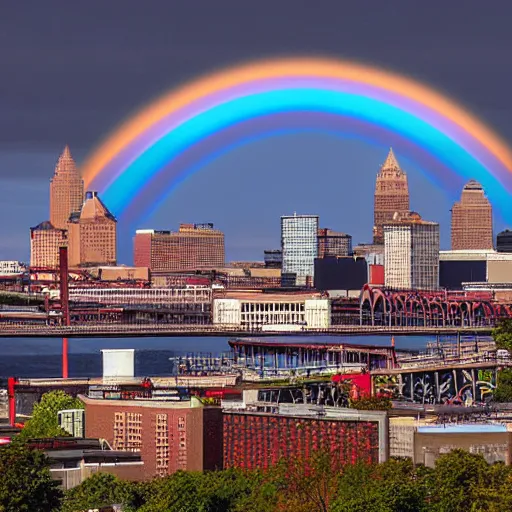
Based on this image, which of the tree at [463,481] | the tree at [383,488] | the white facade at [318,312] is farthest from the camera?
the white facade at [318,312]

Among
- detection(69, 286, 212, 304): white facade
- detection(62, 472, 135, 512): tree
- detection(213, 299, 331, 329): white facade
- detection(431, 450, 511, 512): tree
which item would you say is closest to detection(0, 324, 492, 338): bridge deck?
detection(213, 299, 331, 329): white facade

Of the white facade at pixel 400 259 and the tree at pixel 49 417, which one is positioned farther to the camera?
the white facade at pixel 400 259

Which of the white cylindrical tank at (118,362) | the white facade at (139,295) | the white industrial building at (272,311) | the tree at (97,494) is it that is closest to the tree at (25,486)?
the tree at (97,494)

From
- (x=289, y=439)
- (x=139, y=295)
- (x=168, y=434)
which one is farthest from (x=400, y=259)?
(x=289, y=439)

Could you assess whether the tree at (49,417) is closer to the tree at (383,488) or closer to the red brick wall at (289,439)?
the red brick wall at (289,439)

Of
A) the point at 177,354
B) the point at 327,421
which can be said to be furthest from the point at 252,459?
the point at 177,354

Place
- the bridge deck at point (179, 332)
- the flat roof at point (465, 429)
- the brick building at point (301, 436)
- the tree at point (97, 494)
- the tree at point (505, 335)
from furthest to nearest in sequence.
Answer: the bridge deck at point (179, 332), the tree at point (505, 335), the brick building at point (301, 436), the flat roof at point (465, 429), the tree at point (97, 494)

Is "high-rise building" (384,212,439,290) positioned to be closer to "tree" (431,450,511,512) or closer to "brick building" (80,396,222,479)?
"brick building" (80,396,222,479)
